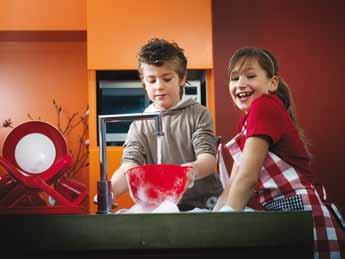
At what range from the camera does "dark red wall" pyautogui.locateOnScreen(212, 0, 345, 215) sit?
268 centimetres

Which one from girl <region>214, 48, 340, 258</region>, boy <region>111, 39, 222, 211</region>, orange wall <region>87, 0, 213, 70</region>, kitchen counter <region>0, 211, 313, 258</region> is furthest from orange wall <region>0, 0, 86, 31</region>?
kitchen counter <region>0, 211, 313, 258</region>

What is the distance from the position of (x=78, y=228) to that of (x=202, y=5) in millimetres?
1906

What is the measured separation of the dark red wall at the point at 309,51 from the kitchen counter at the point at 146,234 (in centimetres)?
183

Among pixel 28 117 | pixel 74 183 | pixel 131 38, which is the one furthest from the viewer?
pixel 28 117

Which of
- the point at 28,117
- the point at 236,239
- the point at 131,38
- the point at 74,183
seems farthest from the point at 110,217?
the point at 28,117

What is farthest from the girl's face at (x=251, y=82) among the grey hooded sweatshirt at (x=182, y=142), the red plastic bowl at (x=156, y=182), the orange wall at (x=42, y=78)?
the orange wall at (x=42, y=78)

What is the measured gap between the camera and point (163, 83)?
5.85ft

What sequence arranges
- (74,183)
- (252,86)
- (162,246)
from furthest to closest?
(74,183)
(252,86)
(162,246)

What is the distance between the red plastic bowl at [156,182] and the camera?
44.5 inches

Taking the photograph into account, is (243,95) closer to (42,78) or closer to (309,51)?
(309,51)

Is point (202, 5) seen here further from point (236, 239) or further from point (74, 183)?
point (236, 239)

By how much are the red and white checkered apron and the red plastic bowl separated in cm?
23

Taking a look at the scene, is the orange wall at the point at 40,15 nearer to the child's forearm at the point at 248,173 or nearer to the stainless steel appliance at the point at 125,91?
the stainless steel appliance at the point at 125,91

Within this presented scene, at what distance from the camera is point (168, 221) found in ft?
2.91
